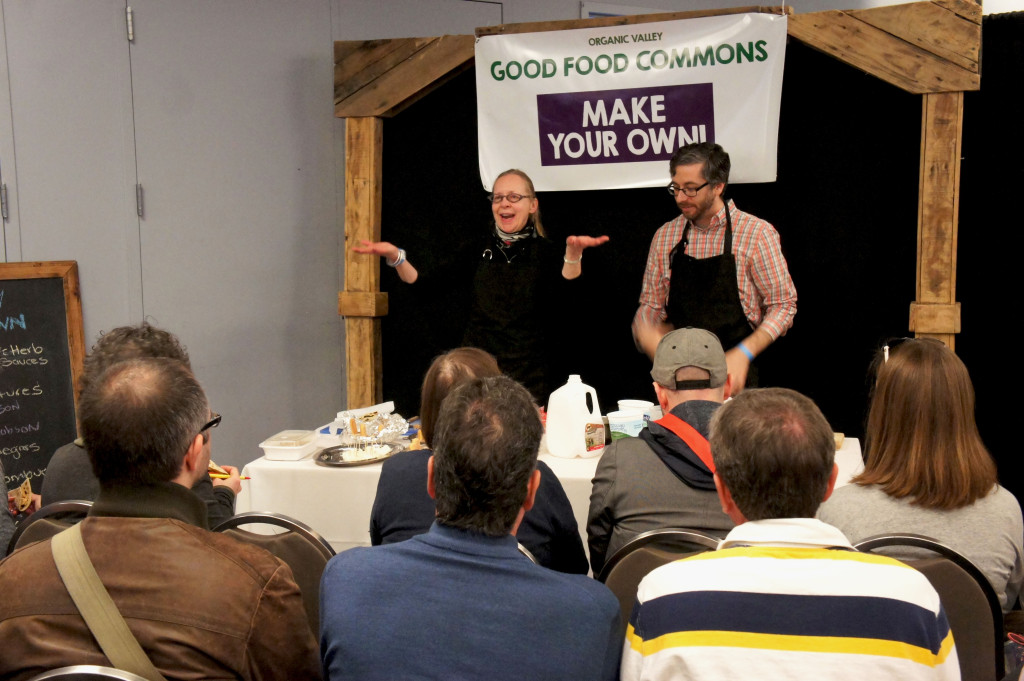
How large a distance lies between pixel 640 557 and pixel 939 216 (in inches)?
97.7

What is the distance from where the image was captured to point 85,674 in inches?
42.0

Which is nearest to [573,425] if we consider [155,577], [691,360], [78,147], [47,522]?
[691,360]

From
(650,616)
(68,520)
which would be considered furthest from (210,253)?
(650,616)

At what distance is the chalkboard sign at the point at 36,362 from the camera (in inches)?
137

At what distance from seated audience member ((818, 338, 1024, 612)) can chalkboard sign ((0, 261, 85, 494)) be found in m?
3.17

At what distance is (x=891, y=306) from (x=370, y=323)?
2.33 m

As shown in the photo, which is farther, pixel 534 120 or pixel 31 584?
pixel 534 120

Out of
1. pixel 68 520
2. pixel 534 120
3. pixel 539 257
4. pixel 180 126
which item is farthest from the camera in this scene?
pixel 180 126

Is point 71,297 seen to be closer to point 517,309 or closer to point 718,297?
point 517,309

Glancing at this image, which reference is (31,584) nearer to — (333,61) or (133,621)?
(133,621)

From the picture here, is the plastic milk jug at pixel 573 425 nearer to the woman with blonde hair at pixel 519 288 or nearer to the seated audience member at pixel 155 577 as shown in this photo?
the woman with blonde hair at pixel 519 288

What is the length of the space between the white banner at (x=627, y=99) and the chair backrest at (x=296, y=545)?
2.47 m

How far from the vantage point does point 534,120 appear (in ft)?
12.2

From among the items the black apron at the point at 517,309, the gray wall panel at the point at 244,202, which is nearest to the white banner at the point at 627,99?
the black apron at the point at 517,309
